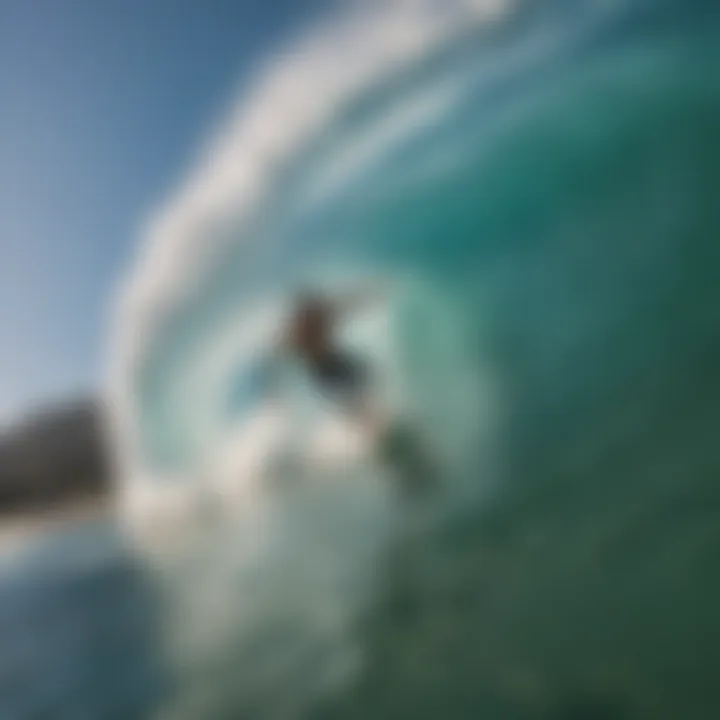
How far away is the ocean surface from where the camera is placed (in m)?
1.19

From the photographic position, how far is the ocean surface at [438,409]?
1.19 meters

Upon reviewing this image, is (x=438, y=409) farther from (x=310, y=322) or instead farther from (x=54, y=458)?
(x=54, y=458)

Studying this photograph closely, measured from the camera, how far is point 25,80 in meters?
1.61

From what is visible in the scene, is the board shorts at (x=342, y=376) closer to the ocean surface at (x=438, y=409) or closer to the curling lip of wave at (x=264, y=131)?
the ocean surface at (x=438, y=409)

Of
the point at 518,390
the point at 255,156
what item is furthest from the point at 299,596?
the point at 255,156

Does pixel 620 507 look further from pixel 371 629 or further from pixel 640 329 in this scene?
pixel 371 629

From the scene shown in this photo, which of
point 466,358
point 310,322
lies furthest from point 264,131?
point 466,358

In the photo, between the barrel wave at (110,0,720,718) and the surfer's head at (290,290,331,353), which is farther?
the surfer's head at (290,290,331,353)

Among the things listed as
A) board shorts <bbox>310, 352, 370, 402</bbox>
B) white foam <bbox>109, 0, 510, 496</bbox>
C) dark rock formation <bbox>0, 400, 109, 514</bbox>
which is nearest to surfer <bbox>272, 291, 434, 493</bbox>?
board shorts <bbox>310, 352, 370, 402</bbox>

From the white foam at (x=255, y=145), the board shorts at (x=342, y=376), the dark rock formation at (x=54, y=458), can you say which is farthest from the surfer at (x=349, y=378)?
the dark rock formation at (x=54, y=458)

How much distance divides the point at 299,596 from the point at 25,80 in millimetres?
911

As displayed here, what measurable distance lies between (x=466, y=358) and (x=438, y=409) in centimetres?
8

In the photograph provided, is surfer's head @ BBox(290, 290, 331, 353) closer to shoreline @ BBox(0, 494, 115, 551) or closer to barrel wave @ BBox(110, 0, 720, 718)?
barrel wave @ BBox(110, 0, 720, 718)

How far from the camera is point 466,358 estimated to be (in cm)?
133
